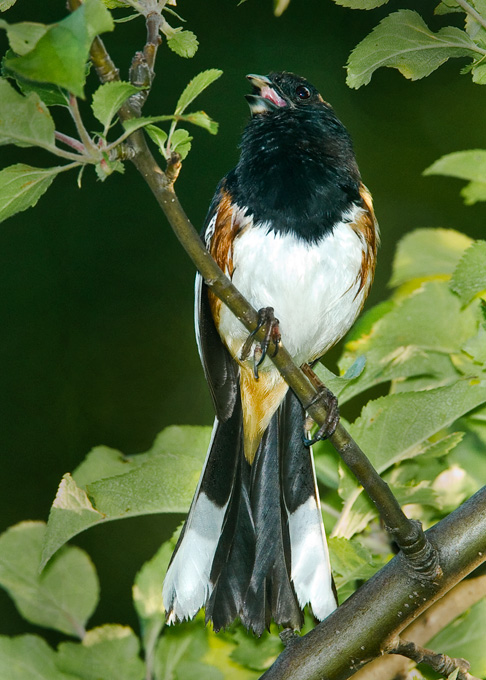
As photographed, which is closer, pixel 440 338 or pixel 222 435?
pixel 440 338

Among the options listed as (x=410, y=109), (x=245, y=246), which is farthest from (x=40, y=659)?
(x=410, y=109)

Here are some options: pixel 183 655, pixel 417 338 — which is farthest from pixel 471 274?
pixel 183 655

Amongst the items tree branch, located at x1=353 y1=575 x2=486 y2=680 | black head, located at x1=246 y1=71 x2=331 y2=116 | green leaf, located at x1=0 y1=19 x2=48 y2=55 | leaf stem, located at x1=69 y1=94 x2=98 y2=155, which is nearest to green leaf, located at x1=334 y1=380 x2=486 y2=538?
tree branch, located at x1=353 y1=575 x2=486 y2=680

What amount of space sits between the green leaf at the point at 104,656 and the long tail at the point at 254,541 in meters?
0.09

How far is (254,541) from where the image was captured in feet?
4.32

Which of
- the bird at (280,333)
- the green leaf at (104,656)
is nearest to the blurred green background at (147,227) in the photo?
the bird at (280,333)

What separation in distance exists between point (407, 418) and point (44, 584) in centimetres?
52

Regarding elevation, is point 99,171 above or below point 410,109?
above

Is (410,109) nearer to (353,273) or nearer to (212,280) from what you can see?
(353,273)

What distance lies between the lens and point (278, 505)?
4.51 ft

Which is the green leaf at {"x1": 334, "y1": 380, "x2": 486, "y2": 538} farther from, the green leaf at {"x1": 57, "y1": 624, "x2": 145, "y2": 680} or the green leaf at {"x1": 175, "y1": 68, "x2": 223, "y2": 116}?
the green leaf at {"x1": 175, "y1": 68, "x2": 223, "y2": 116}

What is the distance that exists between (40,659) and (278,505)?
55 centimetres

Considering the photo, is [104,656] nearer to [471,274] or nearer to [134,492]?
[134,492]

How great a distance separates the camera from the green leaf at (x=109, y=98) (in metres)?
0.67
